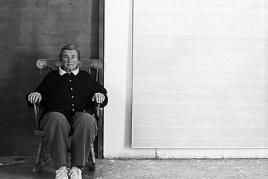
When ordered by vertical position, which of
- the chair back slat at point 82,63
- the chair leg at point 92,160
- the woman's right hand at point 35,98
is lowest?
the chair leg at point 92,160

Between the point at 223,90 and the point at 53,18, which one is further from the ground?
the point at 53,18

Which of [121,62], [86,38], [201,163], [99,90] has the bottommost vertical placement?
[201,163]

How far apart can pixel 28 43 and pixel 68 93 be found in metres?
0.74

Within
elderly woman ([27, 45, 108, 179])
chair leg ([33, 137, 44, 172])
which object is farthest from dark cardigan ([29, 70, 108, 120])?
chair leg ([33, 137, 44, 172])

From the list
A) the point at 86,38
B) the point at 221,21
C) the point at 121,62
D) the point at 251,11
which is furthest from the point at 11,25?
the point at 251,11

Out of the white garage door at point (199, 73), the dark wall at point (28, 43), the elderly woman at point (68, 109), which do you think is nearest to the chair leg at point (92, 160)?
the elderly woman at point (68, 109)

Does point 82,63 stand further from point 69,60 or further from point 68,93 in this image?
point 68,93

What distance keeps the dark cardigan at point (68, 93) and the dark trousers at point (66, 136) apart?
9.8 inches

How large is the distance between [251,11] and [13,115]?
248cm

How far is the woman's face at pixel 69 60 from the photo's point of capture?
3189 mm

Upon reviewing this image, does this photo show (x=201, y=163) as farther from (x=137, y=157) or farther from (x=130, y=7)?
(x=130, y=7)

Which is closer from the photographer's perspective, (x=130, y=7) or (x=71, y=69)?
(x=71, y=69)

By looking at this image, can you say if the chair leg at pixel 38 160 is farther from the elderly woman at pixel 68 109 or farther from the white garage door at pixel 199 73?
the white garage door at pixel 199 73

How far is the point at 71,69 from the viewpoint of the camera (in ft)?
10.7
